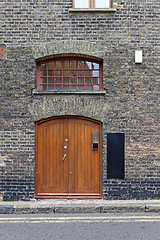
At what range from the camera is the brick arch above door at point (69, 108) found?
6469mm

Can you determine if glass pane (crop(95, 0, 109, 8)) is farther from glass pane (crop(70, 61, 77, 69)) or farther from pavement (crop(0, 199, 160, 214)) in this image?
pavement (crop(0, 199, 160, 214))

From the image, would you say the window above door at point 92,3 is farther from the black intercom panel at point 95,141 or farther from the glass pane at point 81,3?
the black intercom panel at point 95,141

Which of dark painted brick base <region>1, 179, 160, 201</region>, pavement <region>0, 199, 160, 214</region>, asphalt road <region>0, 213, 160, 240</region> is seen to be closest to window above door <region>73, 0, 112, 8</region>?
dark painted brick base <region>1, 179, 160, 201</region>

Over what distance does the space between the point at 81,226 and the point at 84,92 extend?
11.3 ft

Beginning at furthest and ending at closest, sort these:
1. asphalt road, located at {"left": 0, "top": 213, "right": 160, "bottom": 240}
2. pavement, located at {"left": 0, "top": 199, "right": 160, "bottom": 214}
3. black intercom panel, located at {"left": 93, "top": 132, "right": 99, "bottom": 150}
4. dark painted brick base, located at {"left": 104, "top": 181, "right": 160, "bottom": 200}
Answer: black intercom panel, located at {"left": 93, "top": 132, "right": 99, "bottom": 150} < dark painted brick base, located at {"left": 104, "top": 181, "right": 160, "bottom": 200} < pavement, located at {"left": 0, "top": 199, "right": 160, "bottom": 214} < asphalt road, located at {"left": 0, "top": 213, "right": 160, "bottom": 240}

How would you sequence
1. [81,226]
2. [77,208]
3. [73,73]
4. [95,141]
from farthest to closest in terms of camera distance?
[73,73] < [95,141] < [77,208] < [81,226]

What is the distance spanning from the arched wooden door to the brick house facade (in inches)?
8.6

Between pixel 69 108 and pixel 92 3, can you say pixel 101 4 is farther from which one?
pixel 69 108

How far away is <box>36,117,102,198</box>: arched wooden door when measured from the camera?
6586 mm

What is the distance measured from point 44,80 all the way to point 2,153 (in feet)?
7.98

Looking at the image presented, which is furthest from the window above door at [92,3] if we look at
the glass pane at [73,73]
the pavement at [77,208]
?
the pavement at [77,208]

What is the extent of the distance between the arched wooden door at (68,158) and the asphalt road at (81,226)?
100cm

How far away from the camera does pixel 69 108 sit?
648 cm

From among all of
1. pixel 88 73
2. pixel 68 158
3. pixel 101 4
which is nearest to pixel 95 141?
pixel 68 158
